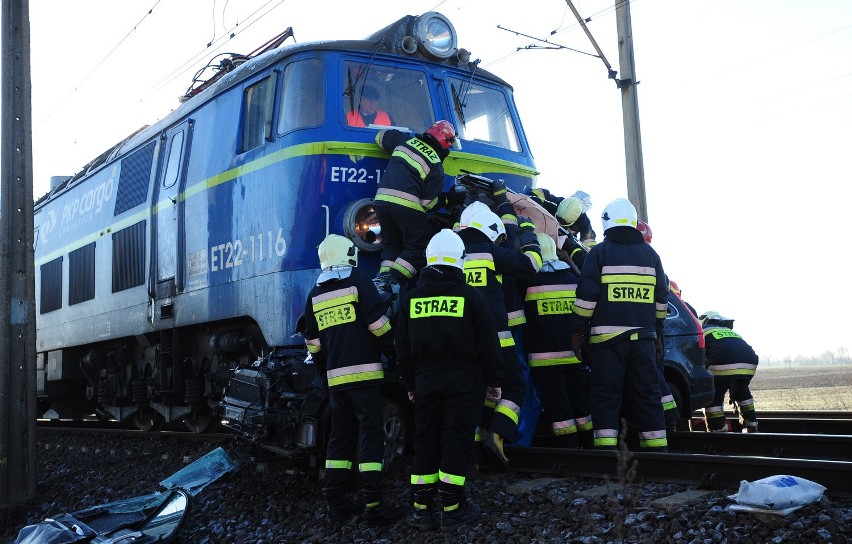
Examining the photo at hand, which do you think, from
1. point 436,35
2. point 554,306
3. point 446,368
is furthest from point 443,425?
point 436,35

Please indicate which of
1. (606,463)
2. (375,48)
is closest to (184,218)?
(375,48)

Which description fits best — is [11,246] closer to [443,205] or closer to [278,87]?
[278,87]

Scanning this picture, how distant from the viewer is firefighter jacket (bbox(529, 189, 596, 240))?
26.9ft

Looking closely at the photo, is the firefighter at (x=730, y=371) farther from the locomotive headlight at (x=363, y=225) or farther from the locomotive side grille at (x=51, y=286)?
the locomotive side grille at (x=51, y=286)

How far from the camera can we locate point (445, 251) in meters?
5.36

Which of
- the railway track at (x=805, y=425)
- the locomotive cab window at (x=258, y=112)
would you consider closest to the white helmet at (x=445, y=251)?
the locomotive cab window at (x=258, y=112)

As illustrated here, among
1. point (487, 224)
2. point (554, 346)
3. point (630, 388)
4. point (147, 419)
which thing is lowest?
point (147, 419)

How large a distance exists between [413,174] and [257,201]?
1485 millimetres

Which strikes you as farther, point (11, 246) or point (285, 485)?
point (11, 246)

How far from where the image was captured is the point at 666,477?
535 cm

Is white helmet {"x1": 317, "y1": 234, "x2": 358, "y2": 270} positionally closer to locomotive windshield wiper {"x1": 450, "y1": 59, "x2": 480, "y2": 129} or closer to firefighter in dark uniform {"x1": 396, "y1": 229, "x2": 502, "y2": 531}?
firefighter in dark uniform {"x1": 396, "y1": 229, "x2": 502, "y2": 531}

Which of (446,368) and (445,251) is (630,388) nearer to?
(446,368)

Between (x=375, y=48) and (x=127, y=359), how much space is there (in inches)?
210

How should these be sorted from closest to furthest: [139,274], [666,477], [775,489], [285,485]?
1. [775,489]
2. [666,477]
3. [285,485]
4. [139,274]
